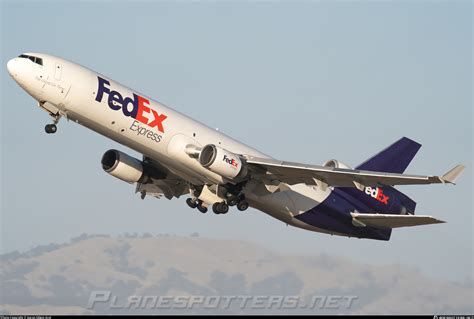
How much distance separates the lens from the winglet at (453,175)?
113ft

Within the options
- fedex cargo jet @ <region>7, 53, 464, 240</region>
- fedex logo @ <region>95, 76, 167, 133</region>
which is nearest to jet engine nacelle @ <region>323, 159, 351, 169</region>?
fedex cargo jet @ <region>7, 53, 464, 240</region>

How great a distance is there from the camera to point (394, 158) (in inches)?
1821

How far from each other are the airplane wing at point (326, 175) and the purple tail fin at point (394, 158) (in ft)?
23.7

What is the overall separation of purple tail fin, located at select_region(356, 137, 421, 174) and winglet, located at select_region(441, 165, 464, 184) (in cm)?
1131

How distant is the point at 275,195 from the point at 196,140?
5321 mm

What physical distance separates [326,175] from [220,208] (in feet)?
17.7

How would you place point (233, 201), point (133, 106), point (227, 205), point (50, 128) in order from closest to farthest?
point (133, 106), point (50, 128), point (233, 201), point (227, 205)

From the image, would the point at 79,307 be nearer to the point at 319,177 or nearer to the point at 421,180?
the point at 319,177

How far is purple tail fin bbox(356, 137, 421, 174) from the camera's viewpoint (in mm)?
46031

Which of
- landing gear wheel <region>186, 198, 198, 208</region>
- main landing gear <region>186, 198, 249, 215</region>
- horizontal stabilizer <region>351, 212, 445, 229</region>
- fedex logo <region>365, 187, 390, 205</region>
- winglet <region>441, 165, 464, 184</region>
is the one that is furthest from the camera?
fedex logo <region>365, 187, 390, 205</region>

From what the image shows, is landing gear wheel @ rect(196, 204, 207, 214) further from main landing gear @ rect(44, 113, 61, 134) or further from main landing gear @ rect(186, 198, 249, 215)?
main landing gear @ rect(44, 113, 61, 134)

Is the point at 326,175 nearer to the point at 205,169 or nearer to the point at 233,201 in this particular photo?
the point at 233,201

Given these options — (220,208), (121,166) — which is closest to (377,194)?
(220,208)

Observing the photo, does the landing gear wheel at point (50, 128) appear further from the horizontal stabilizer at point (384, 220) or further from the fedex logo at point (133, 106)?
the horizontal stabilizer at point (384, 220)
